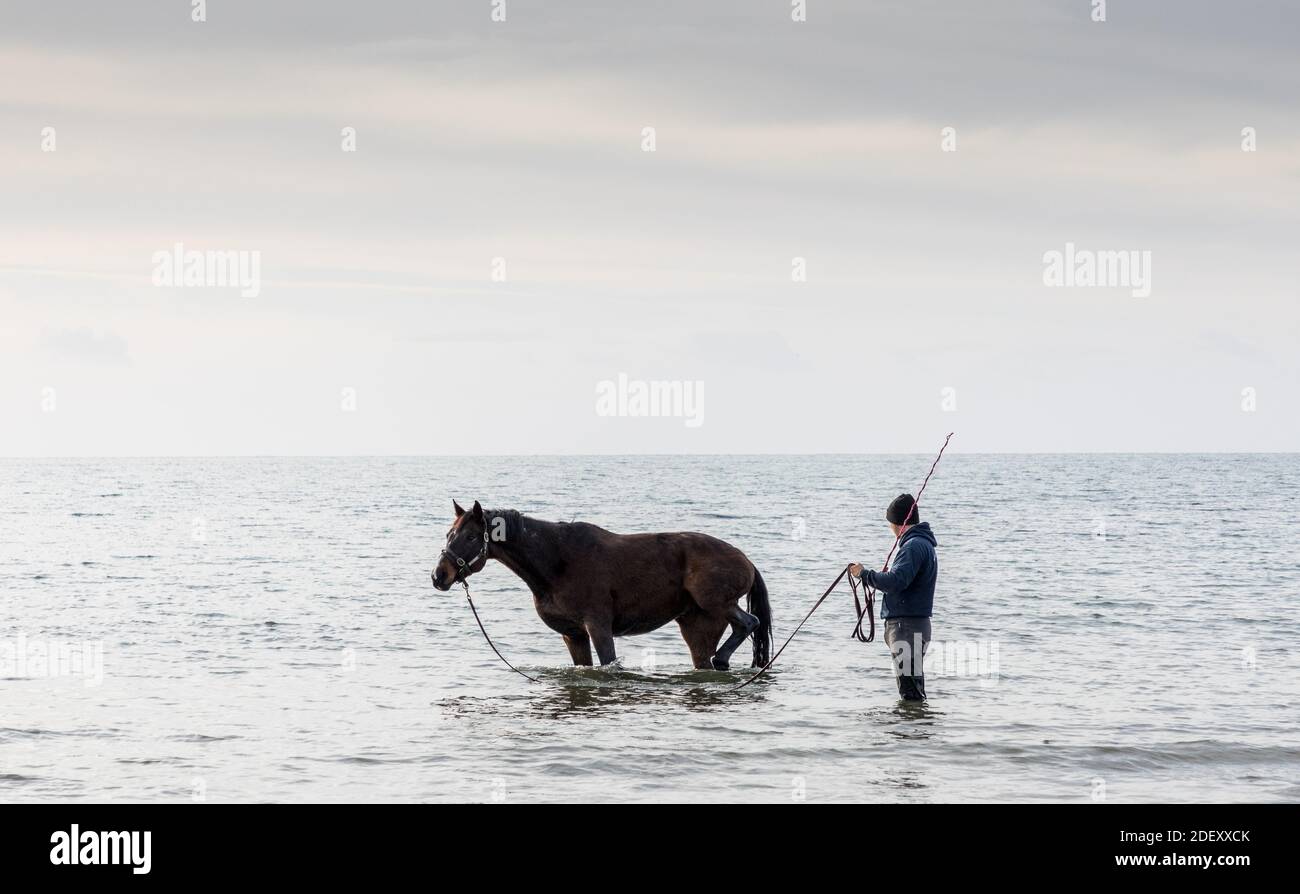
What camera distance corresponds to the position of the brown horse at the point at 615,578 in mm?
13750

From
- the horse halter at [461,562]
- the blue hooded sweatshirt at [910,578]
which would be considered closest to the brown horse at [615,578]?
the horse halter at [461,562]

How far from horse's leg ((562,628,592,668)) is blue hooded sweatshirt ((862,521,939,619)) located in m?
3.64

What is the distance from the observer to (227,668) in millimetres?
16438

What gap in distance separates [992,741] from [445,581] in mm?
5723

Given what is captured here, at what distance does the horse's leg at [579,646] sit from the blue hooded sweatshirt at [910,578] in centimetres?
364

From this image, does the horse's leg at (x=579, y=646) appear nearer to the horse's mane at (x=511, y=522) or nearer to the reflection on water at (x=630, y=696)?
the reflection on water at (x=630, y=696)

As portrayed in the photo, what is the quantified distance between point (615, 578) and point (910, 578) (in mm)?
3537

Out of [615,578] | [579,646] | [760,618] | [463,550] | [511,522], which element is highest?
[511,522]

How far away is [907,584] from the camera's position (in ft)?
39.4

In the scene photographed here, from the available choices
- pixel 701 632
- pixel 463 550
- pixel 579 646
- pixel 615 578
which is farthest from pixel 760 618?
pixel 463 550

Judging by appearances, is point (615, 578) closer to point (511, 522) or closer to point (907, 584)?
point (511, 522)
